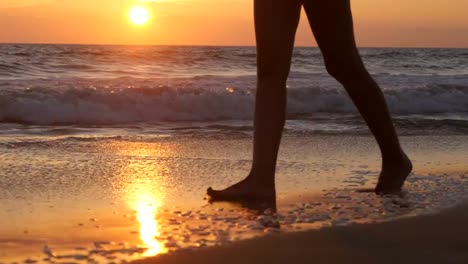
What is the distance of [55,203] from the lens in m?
3.17

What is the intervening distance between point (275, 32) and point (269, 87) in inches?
9.3

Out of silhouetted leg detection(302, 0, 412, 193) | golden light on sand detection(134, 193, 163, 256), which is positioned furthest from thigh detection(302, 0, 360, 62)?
golden light on sand detection(134, 193, 163, 256)

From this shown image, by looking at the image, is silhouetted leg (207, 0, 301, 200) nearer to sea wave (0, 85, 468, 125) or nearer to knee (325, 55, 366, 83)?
knee (325, 55, 366, 83)

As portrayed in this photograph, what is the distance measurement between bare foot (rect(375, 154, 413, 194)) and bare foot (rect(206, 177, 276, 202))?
533mm

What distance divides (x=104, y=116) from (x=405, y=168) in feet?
16.2

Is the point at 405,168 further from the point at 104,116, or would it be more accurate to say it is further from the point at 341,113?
the point at 341,113

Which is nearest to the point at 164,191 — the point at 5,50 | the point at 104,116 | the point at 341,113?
the point at 104,116

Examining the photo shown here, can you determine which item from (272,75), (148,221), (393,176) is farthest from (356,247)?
(393,176)

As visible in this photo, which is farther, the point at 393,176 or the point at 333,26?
the point at 393,176

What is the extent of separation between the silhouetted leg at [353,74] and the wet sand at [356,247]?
30.8 inches

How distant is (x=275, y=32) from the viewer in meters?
3.17

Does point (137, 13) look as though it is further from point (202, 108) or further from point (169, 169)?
point (169, 169)

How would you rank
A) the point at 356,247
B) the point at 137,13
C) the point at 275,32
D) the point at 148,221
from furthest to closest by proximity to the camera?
the point at 137,13 → the point at 275,32 → the point at 148,221 → the point at 356,247

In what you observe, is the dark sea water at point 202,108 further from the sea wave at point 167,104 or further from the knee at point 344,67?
the knee at point 344,67
